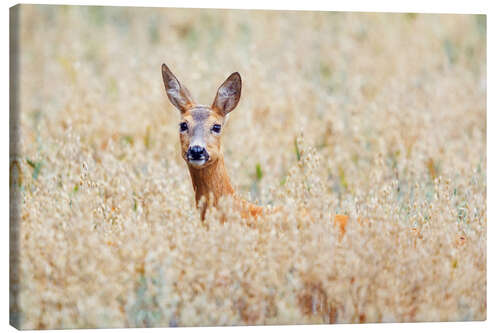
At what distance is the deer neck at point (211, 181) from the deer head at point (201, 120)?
54 millimetres

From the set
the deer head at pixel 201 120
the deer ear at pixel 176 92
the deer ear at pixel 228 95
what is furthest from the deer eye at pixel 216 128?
the deer ear at pixel 176 92

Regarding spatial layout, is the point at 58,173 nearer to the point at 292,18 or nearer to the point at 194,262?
the point at 194,262

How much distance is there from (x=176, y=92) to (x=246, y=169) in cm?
168

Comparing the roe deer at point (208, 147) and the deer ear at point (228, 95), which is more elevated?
the deer ear at point (228, 95)

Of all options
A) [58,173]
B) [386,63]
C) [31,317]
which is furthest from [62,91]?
[31,317]

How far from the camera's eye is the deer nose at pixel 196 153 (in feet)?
19.9

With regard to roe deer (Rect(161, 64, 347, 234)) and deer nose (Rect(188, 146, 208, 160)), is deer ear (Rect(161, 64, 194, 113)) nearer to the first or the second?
roe deer (Rect(161, 64, 347, 234))

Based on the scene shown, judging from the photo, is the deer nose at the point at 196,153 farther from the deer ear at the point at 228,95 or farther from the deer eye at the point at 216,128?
the deer ear at the point at 228,95

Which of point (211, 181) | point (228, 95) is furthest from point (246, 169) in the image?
point (211, 181)

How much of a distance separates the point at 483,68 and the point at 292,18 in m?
2.08

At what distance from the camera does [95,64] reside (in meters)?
9.72

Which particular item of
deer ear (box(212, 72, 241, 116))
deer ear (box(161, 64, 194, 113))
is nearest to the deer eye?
deer ear (box(212, 72, 241, 116))

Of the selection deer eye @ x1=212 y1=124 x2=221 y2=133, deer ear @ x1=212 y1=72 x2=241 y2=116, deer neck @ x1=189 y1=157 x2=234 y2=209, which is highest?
deer ear @ x1=212 y1=72 x2=241 y2=116

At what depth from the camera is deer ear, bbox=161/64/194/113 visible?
6.39 metres
